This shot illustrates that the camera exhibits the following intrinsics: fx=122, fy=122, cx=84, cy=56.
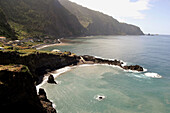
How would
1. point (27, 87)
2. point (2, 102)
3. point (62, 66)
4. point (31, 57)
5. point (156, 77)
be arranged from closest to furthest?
point (2, 102)
point (27, 87)
point (31, 57)
point (156, 77)
point (62, 66)

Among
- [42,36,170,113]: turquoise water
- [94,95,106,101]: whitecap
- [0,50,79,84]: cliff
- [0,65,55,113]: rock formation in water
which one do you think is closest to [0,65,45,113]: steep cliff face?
[0,65,55,113]: rock formation in water

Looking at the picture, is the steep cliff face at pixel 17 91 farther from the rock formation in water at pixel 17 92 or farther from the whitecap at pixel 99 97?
the whitecap at pixel 99 97

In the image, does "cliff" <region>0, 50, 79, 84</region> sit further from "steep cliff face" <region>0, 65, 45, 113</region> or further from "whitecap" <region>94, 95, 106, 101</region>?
"whitecap" <region>94, 95, 106, 101</region>

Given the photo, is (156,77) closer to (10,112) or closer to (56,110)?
(56,110)

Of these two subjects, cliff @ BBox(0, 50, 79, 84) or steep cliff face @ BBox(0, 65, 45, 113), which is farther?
cliff @ BBox(0, 50, 79, 84)

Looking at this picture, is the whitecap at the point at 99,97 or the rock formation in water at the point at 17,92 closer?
the rock formation in water at the point at 17,92

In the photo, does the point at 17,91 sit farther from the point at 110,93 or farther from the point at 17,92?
the point at 110,93

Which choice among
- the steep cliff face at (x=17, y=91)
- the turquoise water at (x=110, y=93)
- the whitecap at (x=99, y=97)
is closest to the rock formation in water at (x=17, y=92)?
the steep cliff face at (x=17, y=91)

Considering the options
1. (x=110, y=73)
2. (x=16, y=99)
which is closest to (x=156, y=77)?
(x=110, y=73)
